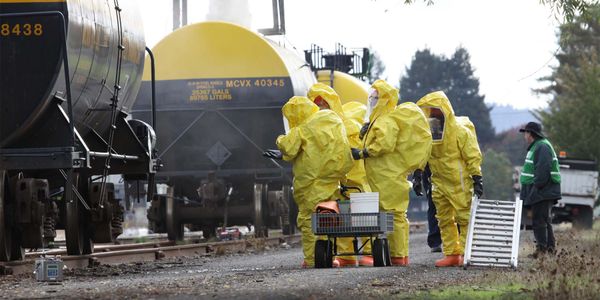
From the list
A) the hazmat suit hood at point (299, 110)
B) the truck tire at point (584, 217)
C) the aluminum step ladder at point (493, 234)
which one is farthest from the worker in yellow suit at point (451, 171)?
the truck tire at point (584, 217)

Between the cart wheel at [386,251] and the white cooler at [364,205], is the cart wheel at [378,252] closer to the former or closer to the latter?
the cart wheel at [386,251]

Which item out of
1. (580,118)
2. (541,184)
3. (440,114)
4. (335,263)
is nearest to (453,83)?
(580,118)

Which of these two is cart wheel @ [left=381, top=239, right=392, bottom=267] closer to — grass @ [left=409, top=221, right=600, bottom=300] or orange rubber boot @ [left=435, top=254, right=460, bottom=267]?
orange rubber boot @ [left=435, top=254, right=460, bottom=267]

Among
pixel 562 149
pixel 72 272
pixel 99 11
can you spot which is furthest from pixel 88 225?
pixel 562 149

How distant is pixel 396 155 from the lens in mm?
13500

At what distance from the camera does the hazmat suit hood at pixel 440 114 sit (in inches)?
548

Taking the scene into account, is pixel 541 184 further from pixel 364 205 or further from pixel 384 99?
pixel 364 205

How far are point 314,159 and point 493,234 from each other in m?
2.02

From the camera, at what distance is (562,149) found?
36.6 metres

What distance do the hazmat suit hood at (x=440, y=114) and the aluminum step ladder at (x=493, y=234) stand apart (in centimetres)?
85

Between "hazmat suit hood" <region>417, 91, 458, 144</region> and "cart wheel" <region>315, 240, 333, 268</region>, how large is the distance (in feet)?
5.91

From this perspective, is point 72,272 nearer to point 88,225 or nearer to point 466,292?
point 88,225

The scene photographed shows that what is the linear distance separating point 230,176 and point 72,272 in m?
7.81

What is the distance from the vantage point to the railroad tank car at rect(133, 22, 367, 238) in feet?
66.4
